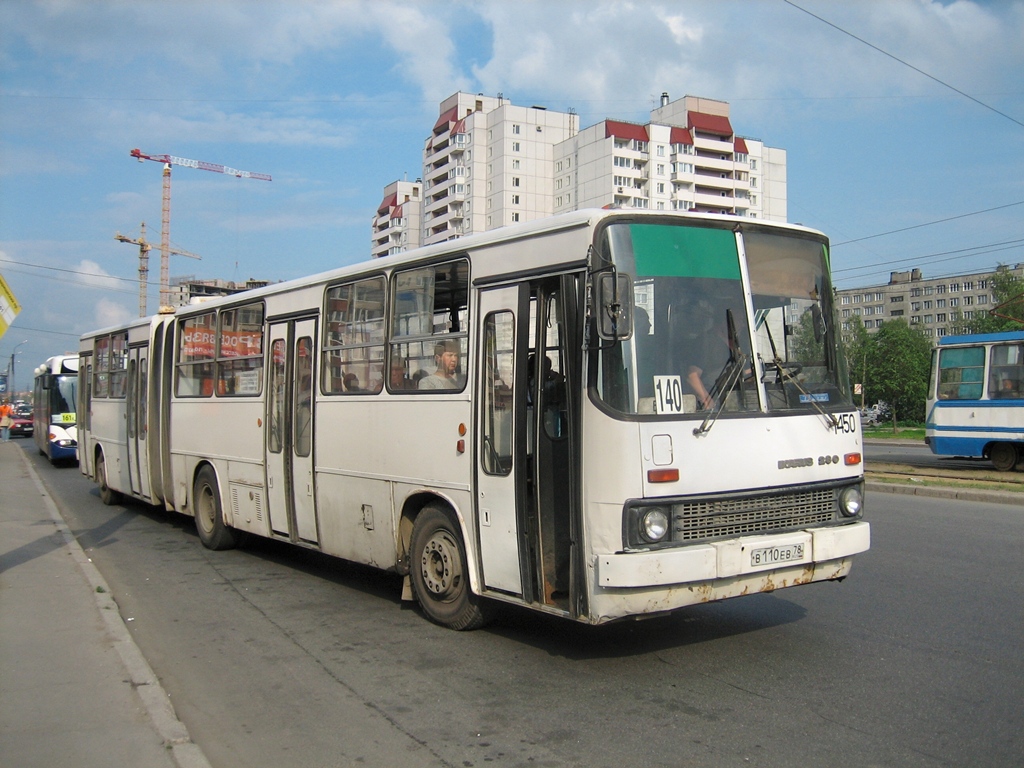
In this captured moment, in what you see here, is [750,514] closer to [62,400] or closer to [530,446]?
[530,446]

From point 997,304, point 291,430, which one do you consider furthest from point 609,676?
point 997,304

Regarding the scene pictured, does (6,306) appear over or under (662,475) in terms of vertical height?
over

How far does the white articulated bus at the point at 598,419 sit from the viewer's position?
5590 millimetres

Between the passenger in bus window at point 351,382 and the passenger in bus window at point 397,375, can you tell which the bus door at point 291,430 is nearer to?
the passenger in bus window at point 351,382

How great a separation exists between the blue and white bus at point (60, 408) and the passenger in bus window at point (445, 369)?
2306cm

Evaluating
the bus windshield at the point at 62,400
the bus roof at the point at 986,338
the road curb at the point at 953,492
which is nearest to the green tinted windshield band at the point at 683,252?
the road curb at the point at 953,492

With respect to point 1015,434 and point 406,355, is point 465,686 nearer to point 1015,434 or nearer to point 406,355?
point 406,355

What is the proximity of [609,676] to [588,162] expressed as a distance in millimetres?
101914

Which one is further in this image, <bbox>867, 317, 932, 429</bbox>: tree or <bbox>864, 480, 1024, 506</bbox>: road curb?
<bbox>867, 317, 932, 429</bbox>: tree

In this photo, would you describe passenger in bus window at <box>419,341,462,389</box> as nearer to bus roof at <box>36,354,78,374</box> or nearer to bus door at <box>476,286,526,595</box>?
bus door at <box>476,286,526,595</box>

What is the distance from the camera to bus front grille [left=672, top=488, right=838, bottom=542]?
565 cm

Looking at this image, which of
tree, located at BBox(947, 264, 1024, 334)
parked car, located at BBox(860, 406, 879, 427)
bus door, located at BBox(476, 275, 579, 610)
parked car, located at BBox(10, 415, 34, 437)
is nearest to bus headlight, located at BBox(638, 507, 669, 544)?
bus door, located at BBox(476, 275, 579, 610)

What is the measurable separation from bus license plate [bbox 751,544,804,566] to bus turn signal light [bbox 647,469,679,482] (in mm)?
742

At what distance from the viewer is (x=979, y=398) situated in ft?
69.5
